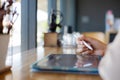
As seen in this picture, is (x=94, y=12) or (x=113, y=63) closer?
(x=113, y=63)

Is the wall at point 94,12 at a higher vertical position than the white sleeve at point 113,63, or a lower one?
higher

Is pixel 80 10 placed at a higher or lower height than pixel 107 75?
higher

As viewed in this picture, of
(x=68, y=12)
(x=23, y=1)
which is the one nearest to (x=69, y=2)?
(x=68, y=12)

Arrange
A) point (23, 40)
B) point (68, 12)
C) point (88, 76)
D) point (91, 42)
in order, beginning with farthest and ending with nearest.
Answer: point (68, 12) → point (23, 40) → point (91, 42) → point (88, 76)

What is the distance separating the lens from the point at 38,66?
94cm

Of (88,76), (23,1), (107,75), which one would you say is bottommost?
(88,76)

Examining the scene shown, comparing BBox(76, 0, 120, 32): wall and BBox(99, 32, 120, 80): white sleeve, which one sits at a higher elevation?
BBox(76, 0, 120, 32): wall

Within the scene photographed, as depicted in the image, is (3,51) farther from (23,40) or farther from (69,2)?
(69,2)

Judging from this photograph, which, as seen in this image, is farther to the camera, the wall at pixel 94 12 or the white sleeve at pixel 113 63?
the wall at pixel 94 12

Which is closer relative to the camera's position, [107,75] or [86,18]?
[107,75]

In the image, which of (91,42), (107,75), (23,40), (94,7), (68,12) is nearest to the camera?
(107,75)

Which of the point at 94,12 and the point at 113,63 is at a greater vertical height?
the point at 94,12

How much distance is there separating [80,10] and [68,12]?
980 millimetres

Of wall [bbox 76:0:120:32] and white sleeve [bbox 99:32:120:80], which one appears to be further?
wall [bbox 76:0:120:32]
